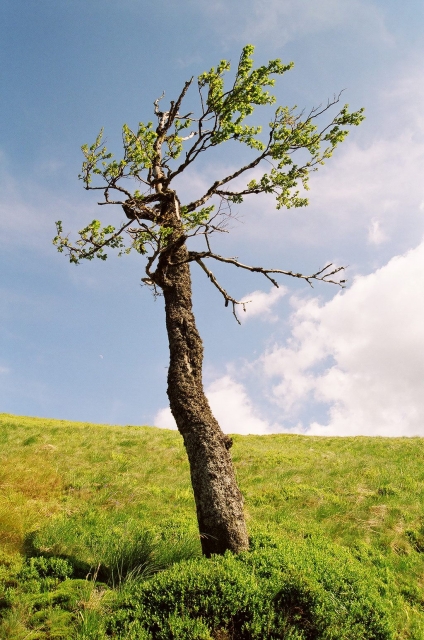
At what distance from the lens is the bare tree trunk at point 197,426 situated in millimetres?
8008

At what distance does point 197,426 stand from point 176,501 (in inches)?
221

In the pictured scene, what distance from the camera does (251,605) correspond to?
19.2 ft

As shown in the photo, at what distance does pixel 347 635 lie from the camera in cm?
594

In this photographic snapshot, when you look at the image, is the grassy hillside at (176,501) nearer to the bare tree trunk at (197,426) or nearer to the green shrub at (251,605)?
the bare tree trunk at (197,426)

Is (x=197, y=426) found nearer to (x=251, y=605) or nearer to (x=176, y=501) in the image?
(x=251, y=605)

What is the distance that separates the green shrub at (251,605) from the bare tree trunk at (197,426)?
1061 mm

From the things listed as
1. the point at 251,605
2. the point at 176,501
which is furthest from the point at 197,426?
the point at 176,501

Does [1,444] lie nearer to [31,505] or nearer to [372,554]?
[31,505]

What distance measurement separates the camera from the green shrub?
561 cm

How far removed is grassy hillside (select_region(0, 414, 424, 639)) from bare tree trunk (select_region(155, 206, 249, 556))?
1199 mm

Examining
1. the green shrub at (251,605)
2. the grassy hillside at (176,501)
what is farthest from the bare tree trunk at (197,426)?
the grassy hillside at (176,501)

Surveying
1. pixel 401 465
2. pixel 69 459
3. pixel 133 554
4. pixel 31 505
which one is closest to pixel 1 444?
pixel 69 459

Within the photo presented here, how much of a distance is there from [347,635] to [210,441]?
3861 millimetres

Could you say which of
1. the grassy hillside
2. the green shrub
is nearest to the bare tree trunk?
the green shrub
